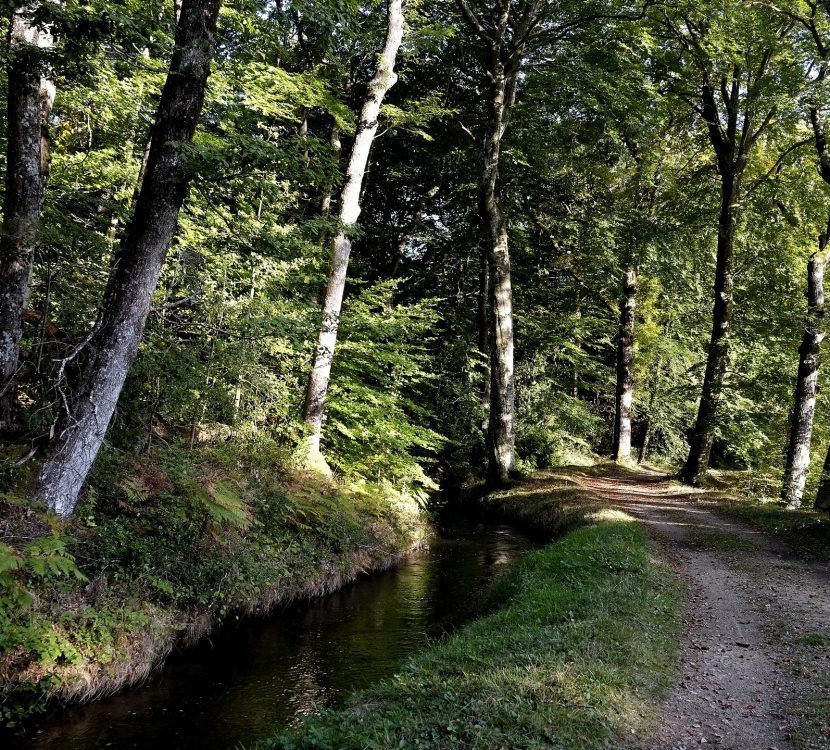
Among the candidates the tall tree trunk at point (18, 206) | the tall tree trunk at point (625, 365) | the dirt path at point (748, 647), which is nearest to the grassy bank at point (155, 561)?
the tall tree trunk at point (18, 206)

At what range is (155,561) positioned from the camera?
749 centimetres

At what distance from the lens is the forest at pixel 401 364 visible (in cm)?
575

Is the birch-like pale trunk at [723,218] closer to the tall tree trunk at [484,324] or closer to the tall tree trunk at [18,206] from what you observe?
the tall tree trunk at [484,324]

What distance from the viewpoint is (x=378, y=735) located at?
4.16m

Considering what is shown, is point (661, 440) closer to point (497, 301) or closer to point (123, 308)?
point (497, 301)

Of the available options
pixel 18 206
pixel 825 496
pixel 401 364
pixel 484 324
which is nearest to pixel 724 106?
pixel 484 324

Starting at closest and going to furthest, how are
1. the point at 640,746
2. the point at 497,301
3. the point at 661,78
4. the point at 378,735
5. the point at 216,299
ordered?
the point at 378,735 → the point at 640,746 → the point at 216,299 → the point at 497,301 → the point at 661,78

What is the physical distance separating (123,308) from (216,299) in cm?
342

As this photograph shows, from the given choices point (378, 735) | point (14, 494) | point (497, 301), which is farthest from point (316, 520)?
point (497, 301)

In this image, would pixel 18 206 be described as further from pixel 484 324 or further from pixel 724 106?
pixel 724 106

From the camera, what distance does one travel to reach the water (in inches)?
222

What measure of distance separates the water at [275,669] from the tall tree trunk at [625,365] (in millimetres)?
15962

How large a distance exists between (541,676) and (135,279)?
6098mm

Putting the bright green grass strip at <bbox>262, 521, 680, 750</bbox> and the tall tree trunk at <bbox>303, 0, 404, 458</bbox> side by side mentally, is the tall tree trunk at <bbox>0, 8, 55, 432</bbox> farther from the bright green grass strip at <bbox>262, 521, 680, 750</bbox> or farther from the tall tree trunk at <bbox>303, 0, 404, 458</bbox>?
the tall tree trunk at <bbox>303, 0, 404, 458</bbox>
